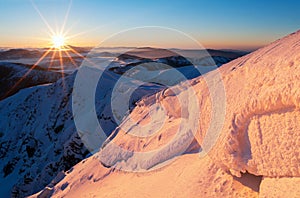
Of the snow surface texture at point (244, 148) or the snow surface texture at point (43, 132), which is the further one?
the snow surface texture at point (43, 132)

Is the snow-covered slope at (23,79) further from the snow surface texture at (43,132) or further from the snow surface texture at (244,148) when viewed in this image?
the snow surface texture at (244,148)

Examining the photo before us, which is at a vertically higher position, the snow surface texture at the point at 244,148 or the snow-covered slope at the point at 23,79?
the snow surface texture at the point at 244,148

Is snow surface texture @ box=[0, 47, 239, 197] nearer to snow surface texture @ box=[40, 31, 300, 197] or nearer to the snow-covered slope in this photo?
snow surface texture @ box=[40, 31, 300, 197]

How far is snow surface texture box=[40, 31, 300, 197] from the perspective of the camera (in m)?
3.06

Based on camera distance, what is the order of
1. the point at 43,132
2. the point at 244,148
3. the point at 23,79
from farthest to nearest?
the point at 23,79, the point at 43,132, the point at 244,148

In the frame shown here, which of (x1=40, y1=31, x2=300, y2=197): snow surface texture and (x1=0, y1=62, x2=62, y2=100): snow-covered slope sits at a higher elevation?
(x1=40, y1=31, x2=300, y2=197): snow surface texture

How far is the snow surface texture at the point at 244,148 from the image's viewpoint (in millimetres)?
3061

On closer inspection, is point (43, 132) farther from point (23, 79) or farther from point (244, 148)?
point (23, 79)

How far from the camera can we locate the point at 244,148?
12.0 ft

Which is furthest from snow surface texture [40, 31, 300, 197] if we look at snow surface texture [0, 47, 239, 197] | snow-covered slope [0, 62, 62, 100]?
snow-covered slope [0, 62, 62, 100]

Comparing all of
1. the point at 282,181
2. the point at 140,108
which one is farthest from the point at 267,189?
the point at 140,108

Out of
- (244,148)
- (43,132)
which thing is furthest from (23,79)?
(244,148)

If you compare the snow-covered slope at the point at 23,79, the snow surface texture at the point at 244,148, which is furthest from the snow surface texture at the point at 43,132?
the snow-covered slope at the point at 23,79

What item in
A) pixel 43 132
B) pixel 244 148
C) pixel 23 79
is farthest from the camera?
pixel 23 79
